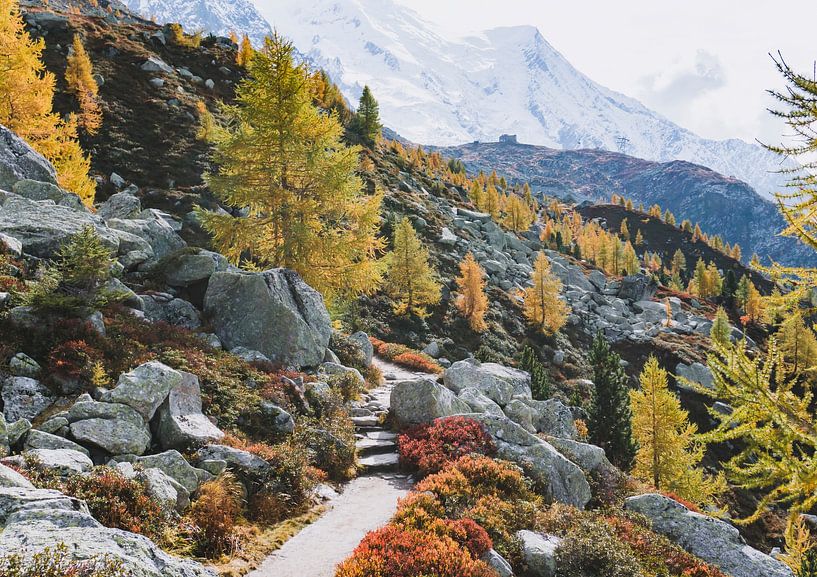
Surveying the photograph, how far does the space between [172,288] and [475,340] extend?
32638 mm

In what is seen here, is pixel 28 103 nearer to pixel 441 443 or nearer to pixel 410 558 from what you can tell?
pixel 441 443

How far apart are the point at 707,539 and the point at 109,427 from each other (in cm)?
1505

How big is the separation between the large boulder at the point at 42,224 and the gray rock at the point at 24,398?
16.8 feet

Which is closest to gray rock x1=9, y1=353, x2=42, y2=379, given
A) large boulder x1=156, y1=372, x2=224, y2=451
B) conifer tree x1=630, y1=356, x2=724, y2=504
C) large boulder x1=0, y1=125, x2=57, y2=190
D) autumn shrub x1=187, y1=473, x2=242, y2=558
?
large boulder x1=156, y1=372, x2=224, y2=451

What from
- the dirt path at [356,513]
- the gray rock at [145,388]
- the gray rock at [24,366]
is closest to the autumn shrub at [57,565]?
the dirt path at [356,513]

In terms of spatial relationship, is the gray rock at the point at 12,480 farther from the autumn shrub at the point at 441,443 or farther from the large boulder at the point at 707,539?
the large boulder at the point at 707,539

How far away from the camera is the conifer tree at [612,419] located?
23828 mm

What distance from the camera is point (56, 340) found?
9953mm

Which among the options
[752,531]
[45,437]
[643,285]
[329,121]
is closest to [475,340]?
[752,531]

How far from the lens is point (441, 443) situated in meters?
13.3

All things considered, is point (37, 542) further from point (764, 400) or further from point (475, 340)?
point (475, 340)

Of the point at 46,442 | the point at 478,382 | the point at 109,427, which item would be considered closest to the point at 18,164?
the point at 109,427

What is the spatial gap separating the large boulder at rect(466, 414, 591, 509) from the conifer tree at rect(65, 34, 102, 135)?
43.3 m

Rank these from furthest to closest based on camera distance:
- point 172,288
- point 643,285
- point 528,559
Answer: point 643,285
point 172,288
point 528,559
